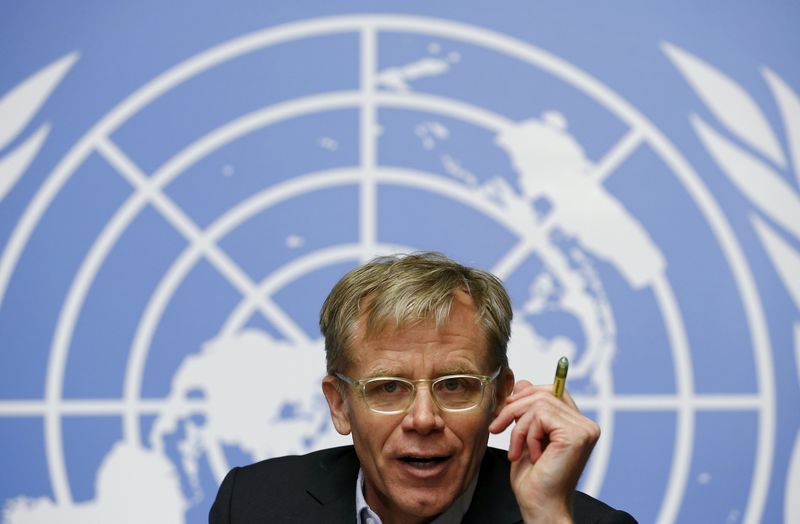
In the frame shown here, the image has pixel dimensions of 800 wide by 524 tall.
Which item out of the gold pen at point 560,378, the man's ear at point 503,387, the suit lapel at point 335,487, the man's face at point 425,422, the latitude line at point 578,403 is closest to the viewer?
the gold pen at point 560,378

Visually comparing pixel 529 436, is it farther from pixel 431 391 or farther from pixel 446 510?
pixel 446 510

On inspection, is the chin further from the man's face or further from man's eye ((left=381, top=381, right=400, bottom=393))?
man's eye ((left=381, top=381, right=400, bottom=393))

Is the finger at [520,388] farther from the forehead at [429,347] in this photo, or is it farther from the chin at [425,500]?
the chin at [425,500]

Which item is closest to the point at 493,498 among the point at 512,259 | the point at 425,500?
the point at 425,500

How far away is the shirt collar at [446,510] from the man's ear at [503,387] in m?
0.20

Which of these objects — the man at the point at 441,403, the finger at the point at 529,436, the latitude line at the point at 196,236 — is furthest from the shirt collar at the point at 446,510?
the latitude line at the point at 196,236

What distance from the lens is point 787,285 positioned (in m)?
3.49

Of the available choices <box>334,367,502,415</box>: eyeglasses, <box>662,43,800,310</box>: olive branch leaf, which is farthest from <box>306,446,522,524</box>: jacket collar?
<box>662,43,800,310</box>: olive branch leaf

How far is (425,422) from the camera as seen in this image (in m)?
1.96

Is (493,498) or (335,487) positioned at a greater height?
(335,487)

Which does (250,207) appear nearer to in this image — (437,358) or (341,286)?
(341,286)

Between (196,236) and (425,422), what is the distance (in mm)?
1843

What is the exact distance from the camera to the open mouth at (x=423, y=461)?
2.03 metres

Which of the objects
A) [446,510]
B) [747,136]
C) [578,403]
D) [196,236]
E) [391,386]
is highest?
[196,236]
